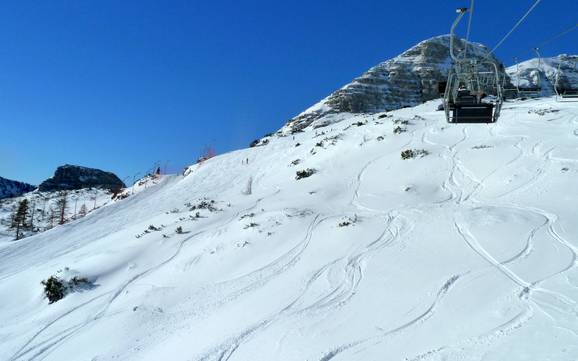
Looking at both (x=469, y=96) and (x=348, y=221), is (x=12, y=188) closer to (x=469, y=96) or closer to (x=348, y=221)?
(x=348, y=221)

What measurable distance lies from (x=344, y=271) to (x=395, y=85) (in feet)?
267

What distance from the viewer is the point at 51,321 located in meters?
11.8

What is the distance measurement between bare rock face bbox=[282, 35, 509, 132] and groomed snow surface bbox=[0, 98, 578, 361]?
46875 mm

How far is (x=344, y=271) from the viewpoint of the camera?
1117 centimetres

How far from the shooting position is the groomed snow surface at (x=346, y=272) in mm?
8211

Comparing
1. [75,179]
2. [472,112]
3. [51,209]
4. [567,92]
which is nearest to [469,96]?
[472,112]

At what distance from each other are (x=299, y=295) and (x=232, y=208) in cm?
1023

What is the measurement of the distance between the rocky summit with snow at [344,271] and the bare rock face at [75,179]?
83035mm

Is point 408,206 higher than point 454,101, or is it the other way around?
point 454,101

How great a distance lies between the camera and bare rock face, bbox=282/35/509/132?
75.2 meters

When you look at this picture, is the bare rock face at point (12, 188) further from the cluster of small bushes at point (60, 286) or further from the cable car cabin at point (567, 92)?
the cable car cabin at point (567, 92)

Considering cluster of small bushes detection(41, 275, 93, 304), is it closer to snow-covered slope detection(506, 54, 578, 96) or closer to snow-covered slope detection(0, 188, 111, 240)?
snow-covered slope detection(0, 188, 111, 240)

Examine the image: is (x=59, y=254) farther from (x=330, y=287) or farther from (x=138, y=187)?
(x=138, y=187)

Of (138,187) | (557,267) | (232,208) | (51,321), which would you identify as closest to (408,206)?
(557,267)
